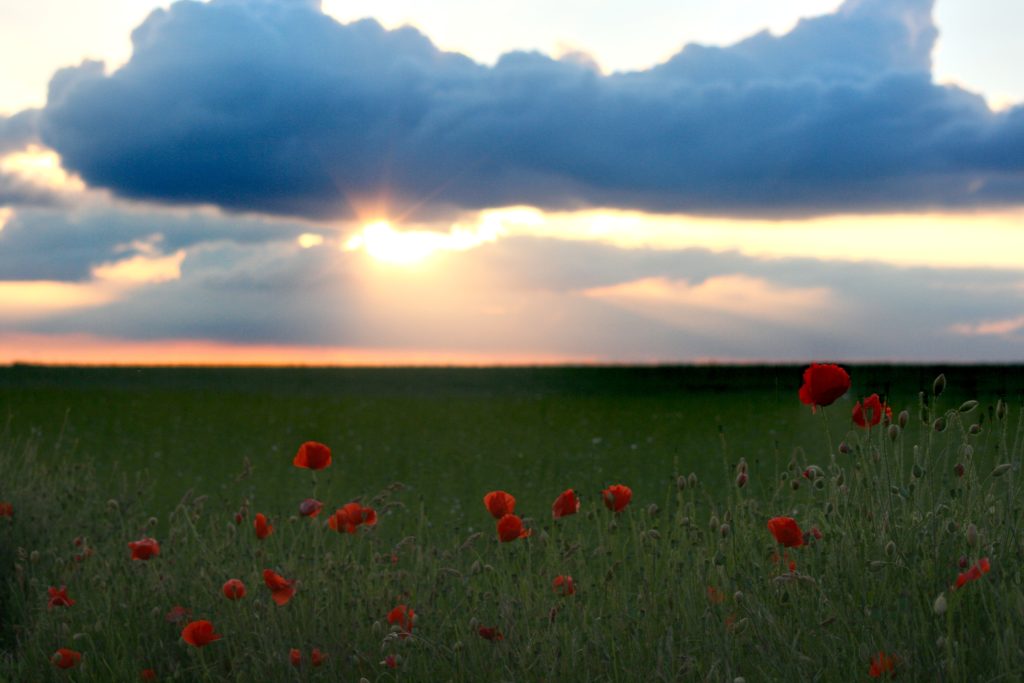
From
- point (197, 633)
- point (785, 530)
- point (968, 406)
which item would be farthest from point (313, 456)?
point (968, 406)

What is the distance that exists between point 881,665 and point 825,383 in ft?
3.24

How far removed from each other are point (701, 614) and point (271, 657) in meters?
1.84

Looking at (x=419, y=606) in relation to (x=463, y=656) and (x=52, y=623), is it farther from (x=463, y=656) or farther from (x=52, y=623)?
(x=52, y=623)

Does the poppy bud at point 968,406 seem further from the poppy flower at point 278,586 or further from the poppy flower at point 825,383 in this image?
the poppy flower at point 278,586

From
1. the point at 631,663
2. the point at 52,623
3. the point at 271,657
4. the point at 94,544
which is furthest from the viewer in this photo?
the point at 94,544

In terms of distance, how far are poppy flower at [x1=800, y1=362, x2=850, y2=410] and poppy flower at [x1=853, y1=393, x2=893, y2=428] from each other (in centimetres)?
25

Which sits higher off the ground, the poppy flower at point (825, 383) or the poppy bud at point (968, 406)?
the poppy flower at point (825, 383)

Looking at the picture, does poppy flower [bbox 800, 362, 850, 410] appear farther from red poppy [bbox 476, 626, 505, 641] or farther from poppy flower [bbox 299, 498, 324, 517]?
poppy flower [bbox 299, 498, 324, 517]

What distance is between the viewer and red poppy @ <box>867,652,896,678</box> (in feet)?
10.1

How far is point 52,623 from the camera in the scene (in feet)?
16.8

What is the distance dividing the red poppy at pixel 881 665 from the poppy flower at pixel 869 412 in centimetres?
93

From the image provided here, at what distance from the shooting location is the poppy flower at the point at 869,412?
3828mm

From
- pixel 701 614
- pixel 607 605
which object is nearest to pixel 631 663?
pixel 701 614

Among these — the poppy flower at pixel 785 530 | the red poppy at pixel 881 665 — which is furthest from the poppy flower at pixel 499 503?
the red poppy at pixel 881 665
